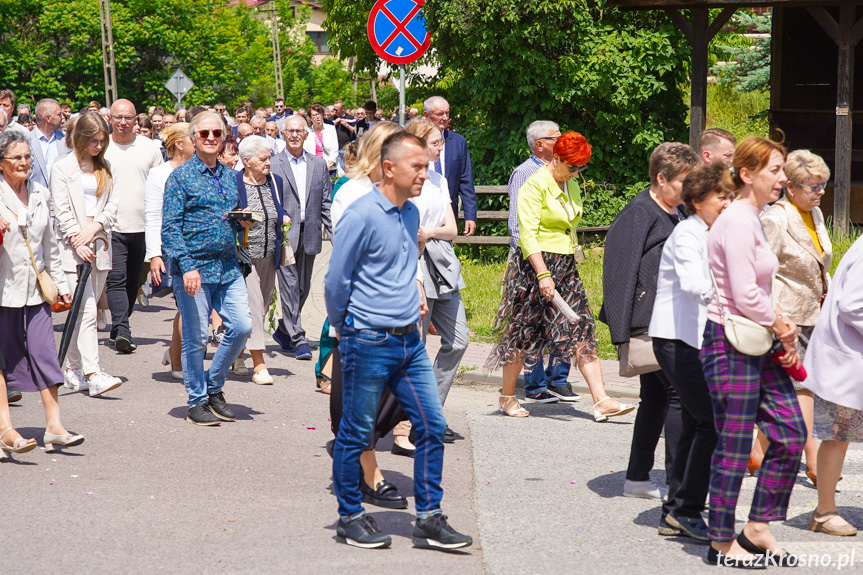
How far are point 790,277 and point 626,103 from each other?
1019cm

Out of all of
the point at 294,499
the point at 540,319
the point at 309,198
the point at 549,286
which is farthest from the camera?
the point at 309,198

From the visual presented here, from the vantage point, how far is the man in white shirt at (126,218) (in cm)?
992

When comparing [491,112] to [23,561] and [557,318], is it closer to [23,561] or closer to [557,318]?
[557,318]

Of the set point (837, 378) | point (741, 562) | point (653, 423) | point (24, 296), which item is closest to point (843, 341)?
point (837, 378)

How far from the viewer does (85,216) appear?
27.6 ft

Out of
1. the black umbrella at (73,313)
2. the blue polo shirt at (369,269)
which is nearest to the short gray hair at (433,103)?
the black umbrella at (73,313)

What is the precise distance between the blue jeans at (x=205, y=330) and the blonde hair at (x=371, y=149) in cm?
224

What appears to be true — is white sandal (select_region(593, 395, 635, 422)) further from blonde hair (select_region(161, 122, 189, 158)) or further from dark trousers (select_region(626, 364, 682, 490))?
blonde hair (select_region(161, 122, 189, 158))

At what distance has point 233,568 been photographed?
15.3 feet

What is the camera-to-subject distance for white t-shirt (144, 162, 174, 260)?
8.36 m

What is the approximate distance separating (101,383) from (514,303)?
313 cm

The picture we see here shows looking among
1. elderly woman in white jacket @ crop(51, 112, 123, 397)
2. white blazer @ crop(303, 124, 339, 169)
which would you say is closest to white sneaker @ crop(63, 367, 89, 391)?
elderly woman in white jacket @ crop(51, 112, 123, 397)

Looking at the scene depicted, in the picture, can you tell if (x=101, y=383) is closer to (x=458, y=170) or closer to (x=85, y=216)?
(x=85, y=216)

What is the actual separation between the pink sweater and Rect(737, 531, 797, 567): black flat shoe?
1.01 m
